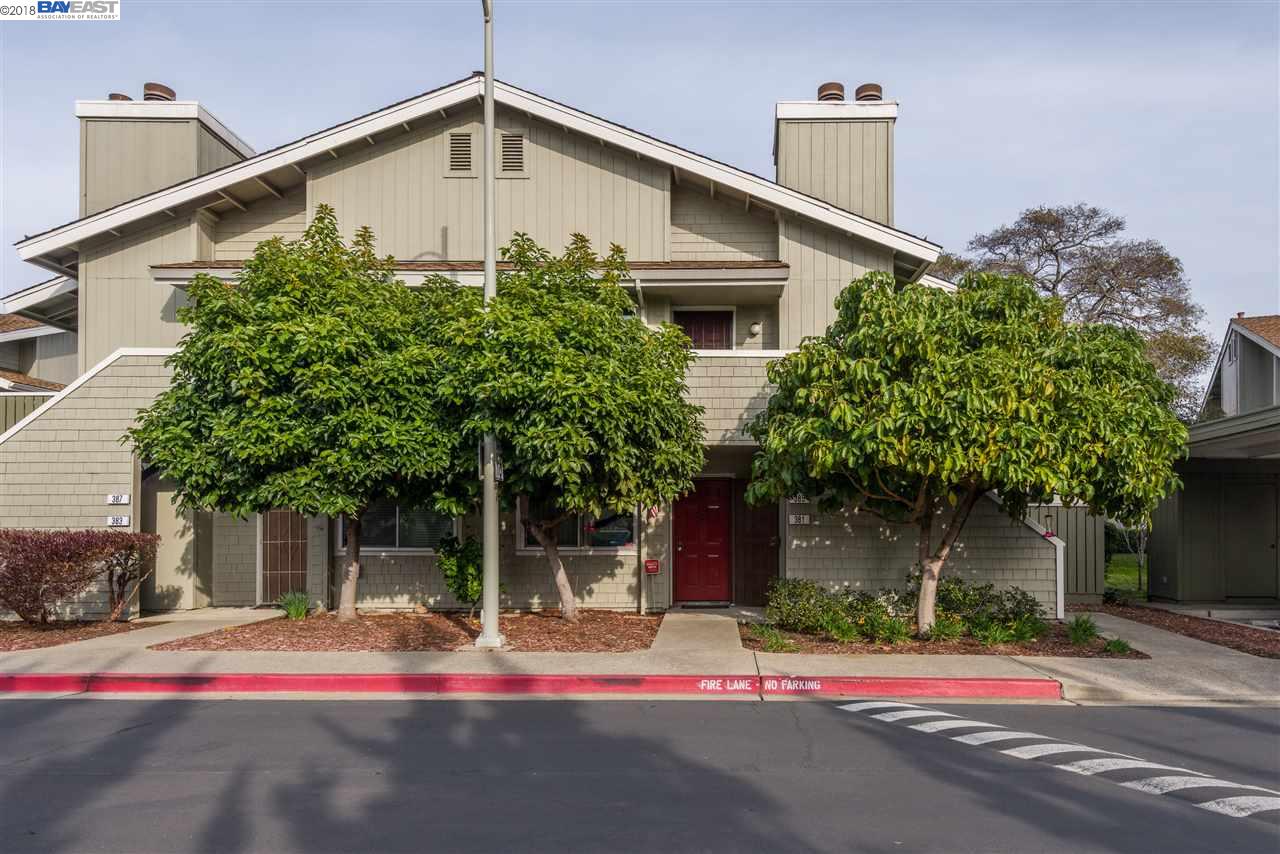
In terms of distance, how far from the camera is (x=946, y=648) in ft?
39.2

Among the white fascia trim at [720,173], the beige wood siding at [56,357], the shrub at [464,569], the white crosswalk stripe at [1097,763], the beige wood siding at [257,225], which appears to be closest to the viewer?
the white crosswalk stripe at [1097,763]

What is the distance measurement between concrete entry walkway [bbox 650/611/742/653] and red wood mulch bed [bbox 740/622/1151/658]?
0.37m

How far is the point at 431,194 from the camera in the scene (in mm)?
16953

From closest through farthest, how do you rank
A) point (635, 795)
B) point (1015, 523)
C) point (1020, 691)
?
point (635, 795)
point (1020, 691)
point (1015, 523)

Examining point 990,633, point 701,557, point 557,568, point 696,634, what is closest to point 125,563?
point 557,568

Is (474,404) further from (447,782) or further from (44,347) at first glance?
(44,347)

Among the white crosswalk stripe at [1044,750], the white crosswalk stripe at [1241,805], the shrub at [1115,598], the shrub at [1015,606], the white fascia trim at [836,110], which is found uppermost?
A: the white fascia trim at [836,110]

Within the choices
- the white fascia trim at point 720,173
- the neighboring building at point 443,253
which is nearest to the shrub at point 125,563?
the neighboring building at point 443,253

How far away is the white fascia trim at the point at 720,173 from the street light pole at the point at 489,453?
4.69 metres

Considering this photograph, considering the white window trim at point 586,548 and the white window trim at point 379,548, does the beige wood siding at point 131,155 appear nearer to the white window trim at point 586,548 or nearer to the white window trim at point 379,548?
the white window trim at point 379,548

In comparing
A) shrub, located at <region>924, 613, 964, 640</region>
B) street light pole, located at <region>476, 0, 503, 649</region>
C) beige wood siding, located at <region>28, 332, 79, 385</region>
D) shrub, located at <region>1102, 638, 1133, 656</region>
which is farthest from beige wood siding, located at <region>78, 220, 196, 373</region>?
shrub, located at <region>1102, 638, 1133, 656</region>

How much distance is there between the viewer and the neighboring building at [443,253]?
1541 centimetres

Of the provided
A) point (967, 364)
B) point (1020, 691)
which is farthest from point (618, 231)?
point (1020, 691)

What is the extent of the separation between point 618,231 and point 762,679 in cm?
921
